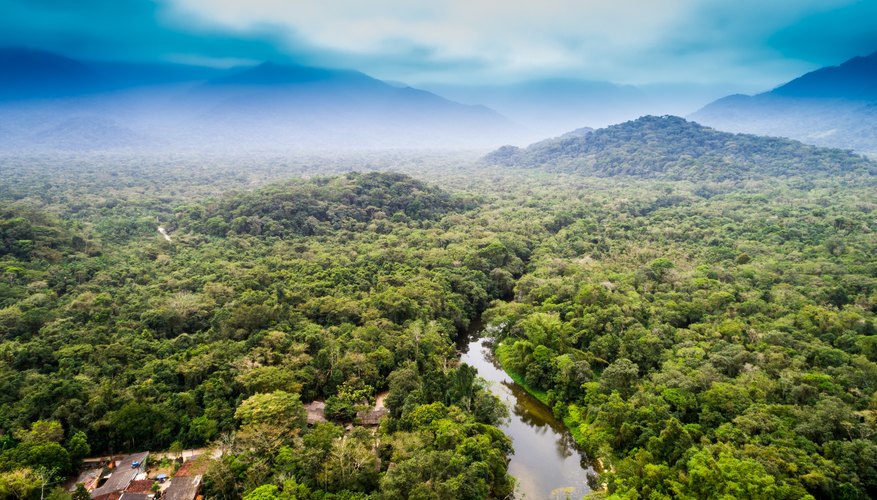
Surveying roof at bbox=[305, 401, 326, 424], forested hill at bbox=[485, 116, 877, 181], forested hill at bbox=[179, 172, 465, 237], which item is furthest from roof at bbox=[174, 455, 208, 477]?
forested hill at bbox=[485, 116, 877, 181]

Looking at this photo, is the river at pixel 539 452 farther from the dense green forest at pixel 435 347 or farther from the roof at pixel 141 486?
the roof at pixel 141 486

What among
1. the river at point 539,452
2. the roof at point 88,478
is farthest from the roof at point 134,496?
the river at point 539,452

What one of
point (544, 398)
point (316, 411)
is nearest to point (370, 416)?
point (316, 411)

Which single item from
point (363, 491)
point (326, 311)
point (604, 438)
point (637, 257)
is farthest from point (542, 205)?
point (363, 491)

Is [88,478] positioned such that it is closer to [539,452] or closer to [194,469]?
[194,469]

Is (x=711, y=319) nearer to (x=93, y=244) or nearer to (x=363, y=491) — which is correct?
(x=363, y=491)
